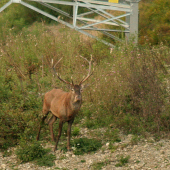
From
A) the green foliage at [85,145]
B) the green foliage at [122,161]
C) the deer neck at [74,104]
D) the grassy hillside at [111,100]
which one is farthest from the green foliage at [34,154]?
the green foliage at [122,161]

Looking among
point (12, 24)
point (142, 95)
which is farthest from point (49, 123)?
point (12, 24)

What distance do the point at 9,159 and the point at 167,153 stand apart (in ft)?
9.98

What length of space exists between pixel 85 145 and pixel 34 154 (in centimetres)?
103

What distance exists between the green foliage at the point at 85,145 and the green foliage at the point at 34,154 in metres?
0.52

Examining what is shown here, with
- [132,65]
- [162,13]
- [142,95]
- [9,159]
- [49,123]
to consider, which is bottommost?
[9,159]

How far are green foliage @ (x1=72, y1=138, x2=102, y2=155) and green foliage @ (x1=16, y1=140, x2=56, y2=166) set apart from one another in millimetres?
515

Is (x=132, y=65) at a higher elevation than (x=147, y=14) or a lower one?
lower

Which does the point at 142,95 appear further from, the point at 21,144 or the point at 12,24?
the point at 12,24

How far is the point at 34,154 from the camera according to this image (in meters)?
6.96

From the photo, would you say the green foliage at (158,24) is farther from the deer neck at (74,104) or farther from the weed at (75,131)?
the deer neck at (74,104)

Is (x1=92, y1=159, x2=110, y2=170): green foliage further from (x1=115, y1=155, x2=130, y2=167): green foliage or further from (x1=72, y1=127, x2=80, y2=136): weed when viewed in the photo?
(x1=72, y1=127, x2=80, y2=136): weed

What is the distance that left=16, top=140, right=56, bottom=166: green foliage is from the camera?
6.88 metres

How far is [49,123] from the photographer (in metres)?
7.79

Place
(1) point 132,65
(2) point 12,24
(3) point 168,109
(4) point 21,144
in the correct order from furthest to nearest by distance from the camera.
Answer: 1. (2) point 12,24
2. (1) point 132,65
3. (3) point 168,109
4. (4) point 21,144
